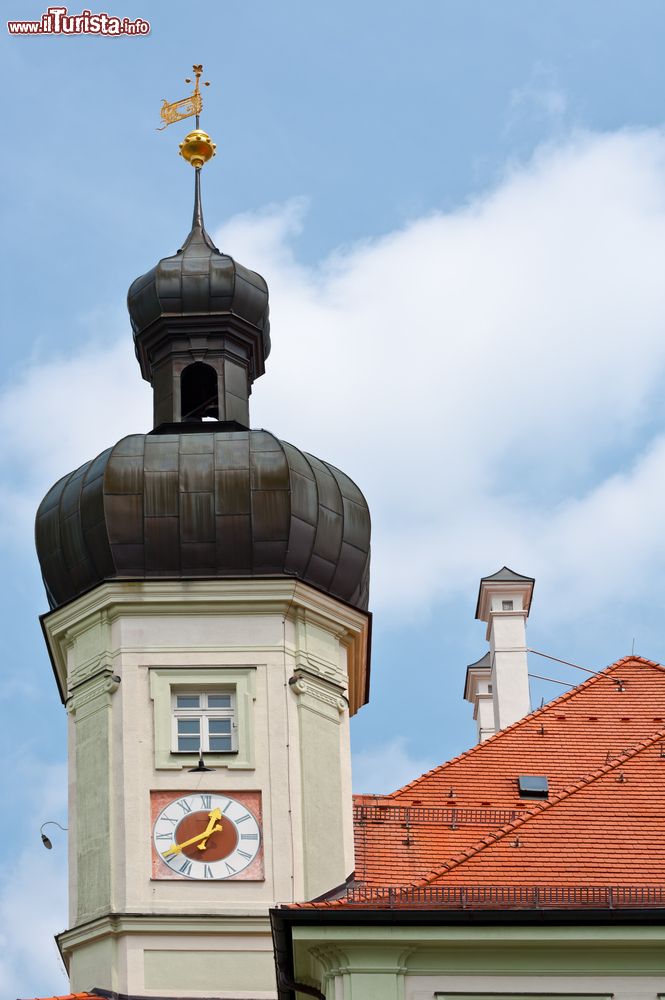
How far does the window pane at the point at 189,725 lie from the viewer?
101 ft

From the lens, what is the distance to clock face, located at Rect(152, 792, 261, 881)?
2997 centimetres

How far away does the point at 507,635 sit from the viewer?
3522cm

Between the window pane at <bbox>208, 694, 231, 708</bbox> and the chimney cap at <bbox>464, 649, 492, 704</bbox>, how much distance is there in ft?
26.3

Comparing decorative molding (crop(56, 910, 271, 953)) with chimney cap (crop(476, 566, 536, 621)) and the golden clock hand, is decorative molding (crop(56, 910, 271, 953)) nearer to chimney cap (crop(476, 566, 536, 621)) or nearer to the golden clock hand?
the golden clock hand

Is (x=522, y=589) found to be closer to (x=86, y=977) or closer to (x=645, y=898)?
(x=86, y=977)

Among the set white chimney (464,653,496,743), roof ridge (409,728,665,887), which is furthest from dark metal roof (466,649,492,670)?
roof ridge (409,728,665,887)

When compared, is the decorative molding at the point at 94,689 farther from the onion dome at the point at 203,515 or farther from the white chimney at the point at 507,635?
the white chimney at the point at 507,635

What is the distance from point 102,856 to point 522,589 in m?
7.69

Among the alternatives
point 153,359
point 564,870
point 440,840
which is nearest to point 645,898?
point 564,870

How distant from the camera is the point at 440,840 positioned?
29.4m

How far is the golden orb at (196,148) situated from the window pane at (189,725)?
31.0 ft

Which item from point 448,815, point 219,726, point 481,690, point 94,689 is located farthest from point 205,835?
point 481,690

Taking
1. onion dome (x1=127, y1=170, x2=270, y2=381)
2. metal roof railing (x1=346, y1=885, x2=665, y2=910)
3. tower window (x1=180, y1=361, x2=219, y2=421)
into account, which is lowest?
metal roof railing (x1=346, y1=885, x2=665, y2=910)

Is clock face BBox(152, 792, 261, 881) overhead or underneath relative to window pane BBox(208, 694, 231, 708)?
underneath
